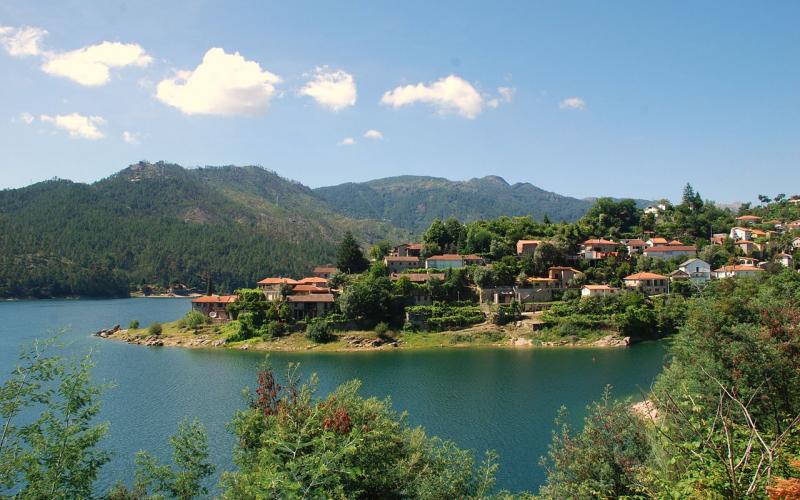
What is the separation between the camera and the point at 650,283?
60.4 m

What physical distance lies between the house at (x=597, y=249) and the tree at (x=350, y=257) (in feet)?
93.4

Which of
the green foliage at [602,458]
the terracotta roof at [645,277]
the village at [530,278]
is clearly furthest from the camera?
the terracotta roof at [645,277]

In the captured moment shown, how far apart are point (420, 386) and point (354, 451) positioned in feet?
87.6

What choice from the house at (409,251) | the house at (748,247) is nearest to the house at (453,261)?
the house at (409,251)

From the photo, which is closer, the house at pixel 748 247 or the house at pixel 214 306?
the house at pixel 214 306

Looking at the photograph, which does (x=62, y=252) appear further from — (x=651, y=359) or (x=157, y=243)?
(x=651, y=359)

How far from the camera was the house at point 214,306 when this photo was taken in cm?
6481

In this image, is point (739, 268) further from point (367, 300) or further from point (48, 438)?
point (48, 438)

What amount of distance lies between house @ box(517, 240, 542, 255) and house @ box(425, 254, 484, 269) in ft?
19.4

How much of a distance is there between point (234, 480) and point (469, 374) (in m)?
30.1

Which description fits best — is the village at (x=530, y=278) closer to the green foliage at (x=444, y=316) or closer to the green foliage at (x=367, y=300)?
the green foliage at (x=444, y=316)

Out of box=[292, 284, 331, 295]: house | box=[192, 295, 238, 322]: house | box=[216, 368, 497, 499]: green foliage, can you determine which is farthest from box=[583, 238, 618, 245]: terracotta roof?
box=[216, 368, 497, 499]: green foliage

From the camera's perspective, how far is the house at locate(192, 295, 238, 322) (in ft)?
213

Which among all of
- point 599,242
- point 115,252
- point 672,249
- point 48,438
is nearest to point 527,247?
point 599,242
